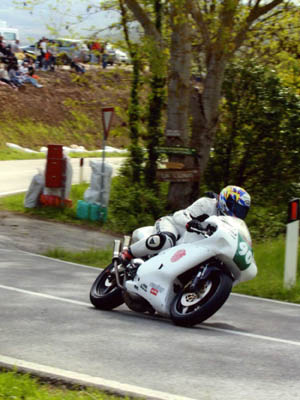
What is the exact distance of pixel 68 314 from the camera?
7.38 meters

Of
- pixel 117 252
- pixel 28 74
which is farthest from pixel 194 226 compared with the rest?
pixel 28 74

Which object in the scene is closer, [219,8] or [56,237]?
[56,237]

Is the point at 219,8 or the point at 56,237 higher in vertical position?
the point at 219,8

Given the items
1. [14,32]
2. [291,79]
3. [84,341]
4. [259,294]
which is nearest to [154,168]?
[291,79]

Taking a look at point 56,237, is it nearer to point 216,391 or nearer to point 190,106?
point 190,106

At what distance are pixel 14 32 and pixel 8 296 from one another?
51655 millimetres

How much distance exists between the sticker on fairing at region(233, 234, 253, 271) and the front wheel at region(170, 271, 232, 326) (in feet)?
0.69

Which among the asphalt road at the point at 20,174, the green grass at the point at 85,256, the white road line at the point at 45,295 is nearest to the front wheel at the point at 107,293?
the white road line at the point at 45,295

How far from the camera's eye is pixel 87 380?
4.87m

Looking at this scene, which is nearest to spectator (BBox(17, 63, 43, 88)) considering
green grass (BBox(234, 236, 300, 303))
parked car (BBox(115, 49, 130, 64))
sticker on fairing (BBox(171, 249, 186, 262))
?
parked car (BBox(115, 49, 130, 64))

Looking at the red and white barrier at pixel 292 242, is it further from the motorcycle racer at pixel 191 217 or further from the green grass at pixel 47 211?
the green grass at pixel 47 211

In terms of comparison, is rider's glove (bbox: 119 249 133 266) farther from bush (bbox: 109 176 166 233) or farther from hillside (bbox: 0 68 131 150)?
hillside (bbox: 0 68 131 150)

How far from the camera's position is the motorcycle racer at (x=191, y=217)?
7.23 m

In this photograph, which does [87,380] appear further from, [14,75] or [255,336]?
[14,75]
